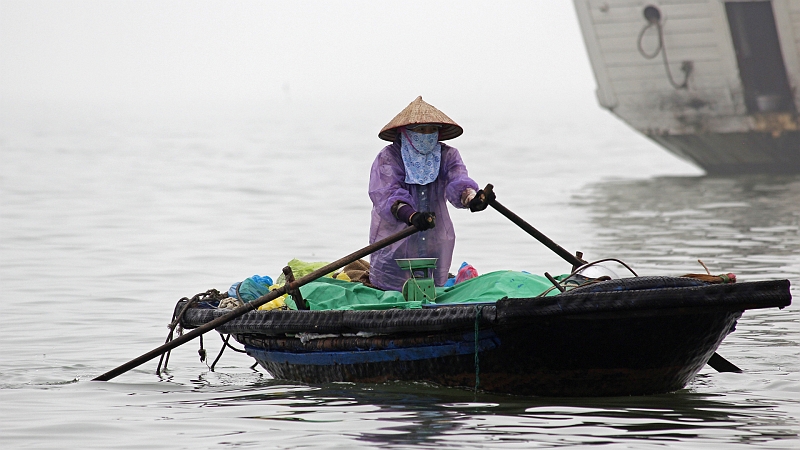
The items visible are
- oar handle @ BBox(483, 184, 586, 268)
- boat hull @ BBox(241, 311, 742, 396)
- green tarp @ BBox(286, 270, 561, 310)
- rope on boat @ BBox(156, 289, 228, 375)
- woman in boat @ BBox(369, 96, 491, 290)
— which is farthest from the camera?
rope on boat @ BBox(156, 289, 228, 375)

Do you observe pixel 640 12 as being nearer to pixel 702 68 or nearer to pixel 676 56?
pixel 676 56

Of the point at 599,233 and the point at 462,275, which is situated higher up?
the point at 462,275

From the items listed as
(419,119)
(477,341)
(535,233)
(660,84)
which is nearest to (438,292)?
(477,341)

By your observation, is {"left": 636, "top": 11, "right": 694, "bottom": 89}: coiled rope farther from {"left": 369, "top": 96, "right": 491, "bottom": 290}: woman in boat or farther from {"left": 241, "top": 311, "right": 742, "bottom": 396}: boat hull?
{"left": 241, "top": 311, "right": 742, "bottom": 396}: boat hull

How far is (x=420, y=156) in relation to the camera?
7.24 metres

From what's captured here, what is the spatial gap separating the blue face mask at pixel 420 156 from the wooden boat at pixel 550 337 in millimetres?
1070

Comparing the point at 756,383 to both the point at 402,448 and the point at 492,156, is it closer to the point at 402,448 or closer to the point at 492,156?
the point at 402,448

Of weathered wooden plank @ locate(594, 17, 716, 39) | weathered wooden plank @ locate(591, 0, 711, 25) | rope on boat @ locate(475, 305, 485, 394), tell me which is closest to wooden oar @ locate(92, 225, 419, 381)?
rope on boat @ locate(475, 305, 485, 394)

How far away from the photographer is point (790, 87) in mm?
20500

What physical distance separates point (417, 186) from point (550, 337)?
5.12ft

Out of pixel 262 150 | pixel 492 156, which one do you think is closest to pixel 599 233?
pixel 492 156

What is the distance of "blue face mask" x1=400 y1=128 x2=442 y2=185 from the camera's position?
7211 mm

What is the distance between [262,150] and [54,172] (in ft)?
43.4

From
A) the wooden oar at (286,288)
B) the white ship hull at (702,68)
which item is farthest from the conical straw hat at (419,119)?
the white ship hull at (702,68)
